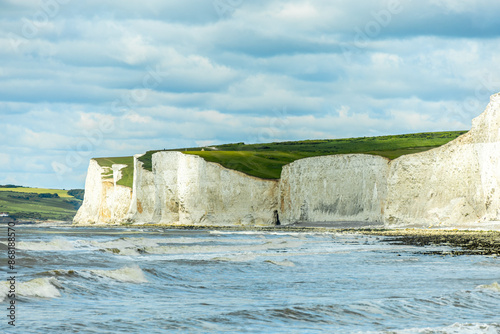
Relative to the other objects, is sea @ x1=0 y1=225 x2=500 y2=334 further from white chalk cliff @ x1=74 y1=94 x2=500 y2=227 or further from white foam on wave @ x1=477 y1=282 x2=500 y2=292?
white chalk cliff @ x1=74 y1=94 x2=500 y2=227

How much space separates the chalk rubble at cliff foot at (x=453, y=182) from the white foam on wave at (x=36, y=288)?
4367 cm

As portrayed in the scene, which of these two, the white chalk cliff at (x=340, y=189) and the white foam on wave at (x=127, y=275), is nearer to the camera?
the white foam on wave at (x=127, y=275)

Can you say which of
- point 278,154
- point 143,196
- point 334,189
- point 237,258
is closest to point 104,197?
point 143,196

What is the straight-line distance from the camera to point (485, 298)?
16.1 m

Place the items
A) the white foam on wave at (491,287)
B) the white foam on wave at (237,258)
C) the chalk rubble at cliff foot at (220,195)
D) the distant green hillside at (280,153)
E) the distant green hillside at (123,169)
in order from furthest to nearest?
the distant green hillside at (123,169) → the distant green hillside at (280,153) → the chalk rubble at cliff foot at (220,195) → the white foam on wave at (237,258) → the white foam on wave at (491,287)

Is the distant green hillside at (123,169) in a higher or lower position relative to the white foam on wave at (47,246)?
higher

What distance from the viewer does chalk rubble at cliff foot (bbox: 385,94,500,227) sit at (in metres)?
54.6

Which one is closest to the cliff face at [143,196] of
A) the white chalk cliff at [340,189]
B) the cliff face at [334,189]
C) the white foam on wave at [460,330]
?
the white chalk cliff at [340,189]

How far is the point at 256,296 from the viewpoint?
661 inches

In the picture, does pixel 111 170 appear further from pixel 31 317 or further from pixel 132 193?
pixel 31 317

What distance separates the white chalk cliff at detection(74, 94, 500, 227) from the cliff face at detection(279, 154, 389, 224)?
0.39 feet

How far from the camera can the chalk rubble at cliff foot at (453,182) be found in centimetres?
5456

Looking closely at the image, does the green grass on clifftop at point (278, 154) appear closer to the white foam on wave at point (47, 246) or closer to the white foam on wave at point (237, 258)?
the white foam on wave at point (47, 246)

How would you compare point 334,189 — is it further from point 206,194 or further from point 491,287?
point 491,287
